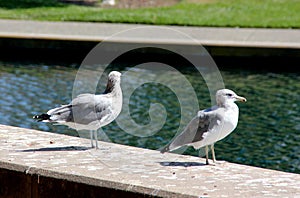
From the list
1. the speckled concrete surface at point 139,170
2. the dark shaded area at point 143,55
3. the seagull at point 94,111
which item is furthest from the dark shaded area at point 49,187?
the dark shaded area at point 143,55

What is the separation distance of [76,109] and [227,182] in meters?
1.26

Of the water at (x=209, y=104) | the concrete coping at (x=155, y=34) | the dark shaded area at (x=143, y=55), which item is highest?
the concrete coping at (x=155, y=34)

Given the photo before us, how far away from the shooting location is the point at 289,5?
18.0 meters

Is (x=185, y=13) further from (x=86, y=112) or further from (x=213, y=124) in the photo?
(x=213, y=124)

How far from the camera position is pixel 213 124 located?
17.9 ft

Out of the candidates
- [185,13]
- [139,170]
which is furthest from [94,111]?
[185,13]

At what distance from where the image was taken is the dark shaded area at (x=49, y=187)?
16.7 ft

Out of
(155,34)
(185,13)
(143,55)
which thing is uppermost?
(185,13)

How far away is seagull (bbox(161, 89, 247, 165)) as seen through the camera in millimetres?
5434

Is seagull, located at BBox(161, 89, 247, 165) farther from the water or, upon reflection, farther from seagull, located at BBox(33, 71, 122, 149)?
the water

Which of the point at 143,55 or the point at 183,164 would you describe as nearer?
the point at 183,164

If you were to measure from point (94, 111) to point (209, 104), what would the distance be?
5.65 m

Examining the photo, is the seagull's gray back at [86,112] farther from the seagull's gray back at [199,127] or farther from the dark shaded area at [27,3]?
the dark shaded area at [27,3]

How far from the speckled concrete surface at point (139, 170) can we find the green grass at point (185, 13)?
32.2 ft
